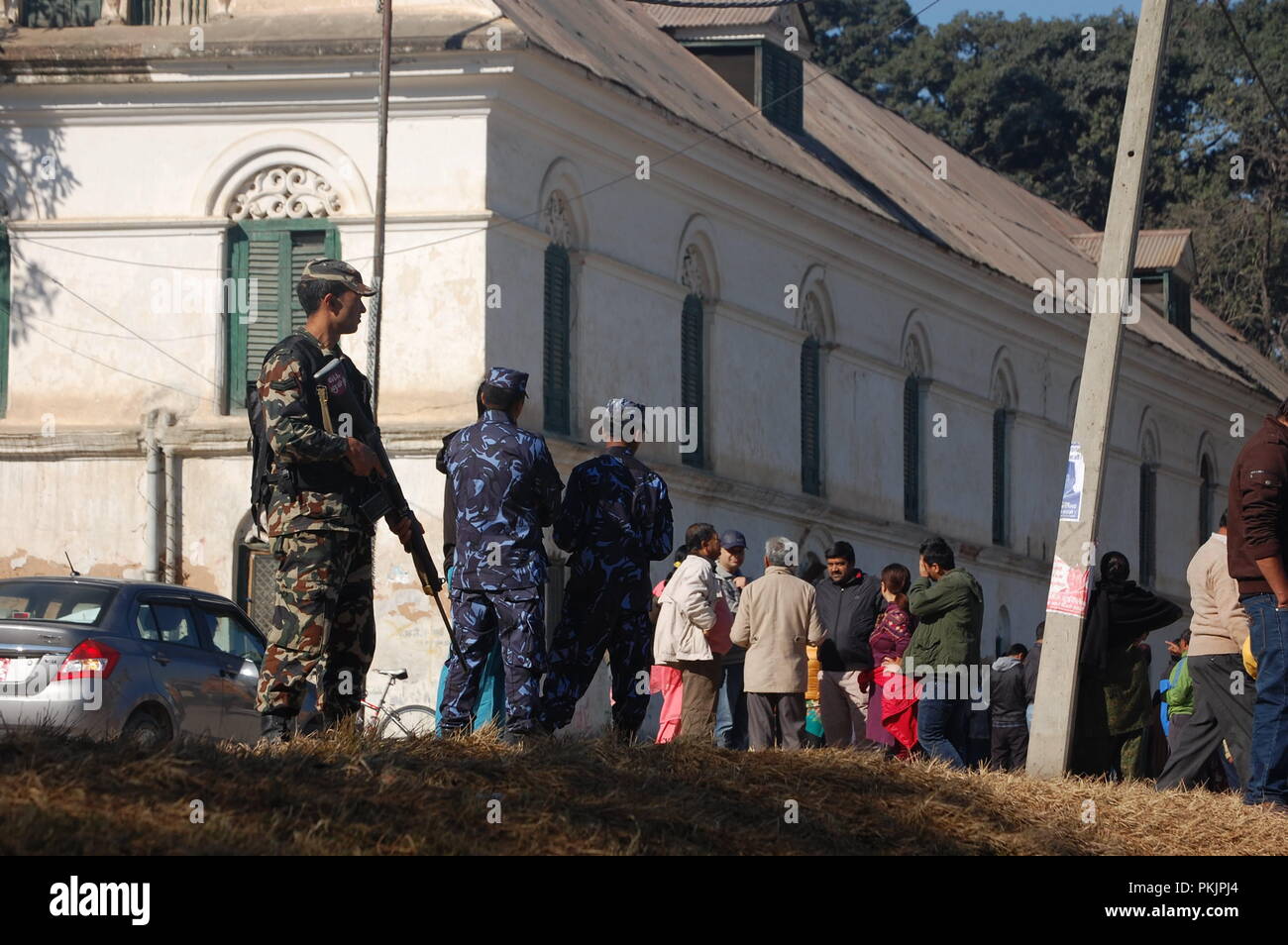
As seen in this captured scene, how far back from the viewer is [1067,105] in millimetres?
58219

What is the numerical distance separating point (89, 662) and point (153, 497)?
30.6 ft

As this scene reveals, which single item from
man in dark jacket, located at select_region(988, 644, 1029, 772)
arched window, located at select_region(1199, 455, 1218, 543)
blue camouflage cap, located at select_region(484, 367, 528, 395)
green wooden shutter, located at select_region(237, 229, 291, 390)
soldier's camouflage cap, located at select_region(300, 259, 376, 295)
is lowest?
man in dark jacket, located at select_region(988, 644, 1029, 772)

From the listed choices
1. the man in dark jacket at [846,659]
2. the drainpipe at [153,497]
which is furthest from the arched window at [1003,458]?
the man in dark jacket at [846,659]

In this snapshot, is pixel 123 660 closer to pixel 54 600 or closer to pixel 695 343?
pixel 54 600

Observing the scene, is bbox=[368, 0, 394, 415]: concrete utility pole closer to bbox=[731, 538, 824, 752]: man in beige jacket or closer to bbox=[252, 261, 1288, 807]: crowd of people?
bbox=[252, 261, 1288, 807]: crowd of people

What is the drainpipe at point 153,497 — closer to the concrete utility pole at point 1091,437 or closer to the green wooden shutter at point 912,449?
the concrete utility pole at point 1091,437

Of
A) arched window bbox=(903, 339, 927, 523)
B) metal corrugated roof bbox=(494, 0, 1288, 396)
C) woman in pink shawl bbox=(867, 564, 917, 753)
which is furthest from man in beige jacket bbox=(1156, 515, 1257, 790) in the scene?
arched window bbox=(903, 339, 927, 523)

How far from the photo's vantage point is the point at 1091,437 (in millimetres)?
14266

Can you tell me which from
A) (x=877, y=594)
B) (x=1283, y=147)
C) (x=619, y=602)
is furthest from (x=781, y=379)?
(x=1283, y=147)

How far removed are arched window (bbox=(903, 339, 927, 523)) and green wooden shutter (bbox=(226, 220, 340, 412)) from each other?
1259cm

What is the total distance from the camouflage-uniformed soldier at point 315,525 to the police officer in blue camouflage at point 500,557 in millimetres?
941

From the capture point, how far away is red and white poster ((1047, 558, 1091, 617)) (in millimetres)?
14102

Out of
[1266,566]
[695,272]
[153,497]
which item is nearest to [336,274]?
[1266,566]

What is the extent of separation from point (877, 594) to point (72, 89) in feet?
39.0
